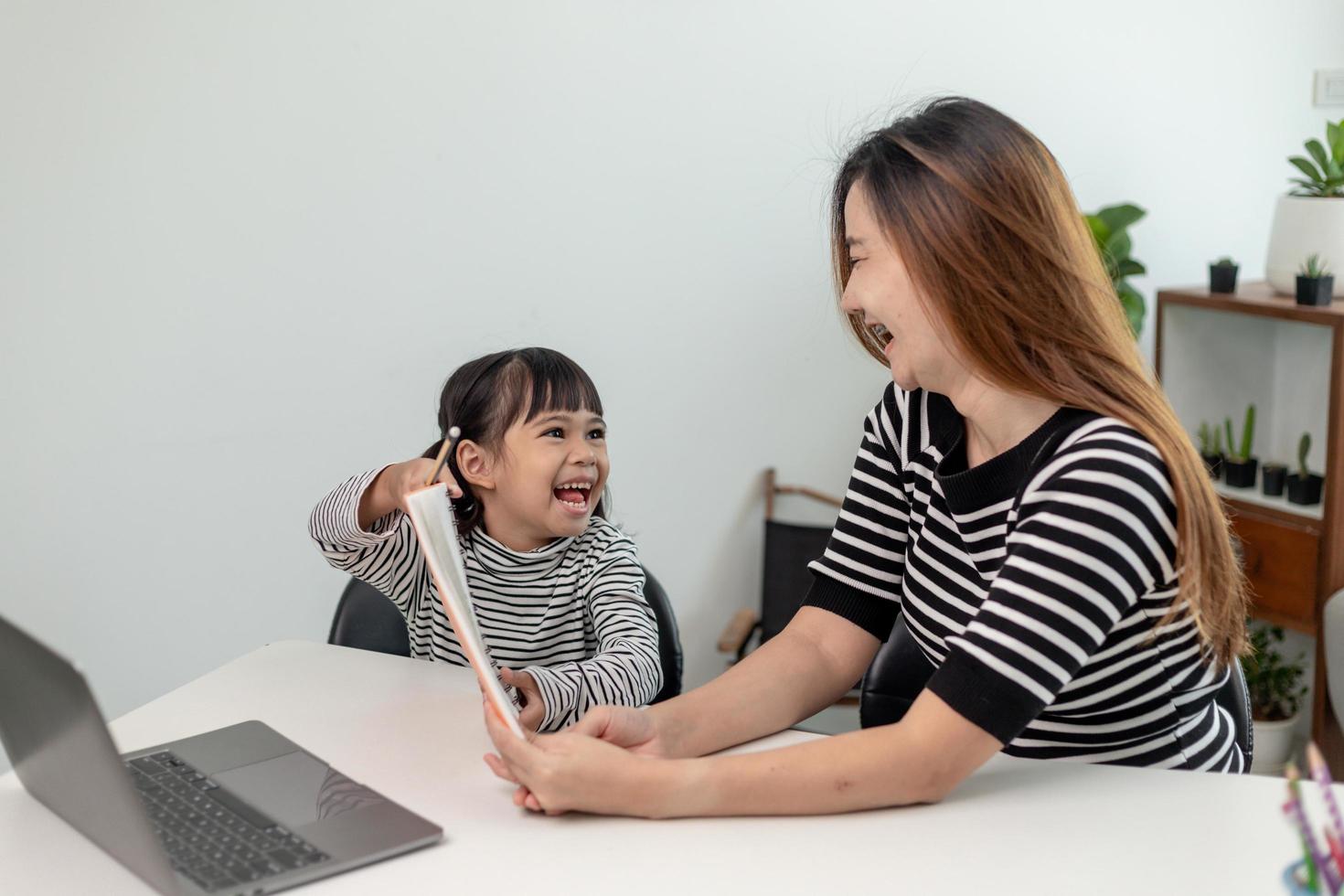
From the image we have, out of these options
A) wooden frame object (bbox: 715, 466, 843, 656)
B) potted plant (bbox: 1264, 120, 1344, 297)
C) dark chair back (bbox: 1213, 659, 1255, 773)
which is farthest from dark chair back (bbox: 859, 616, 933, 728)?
potted plant (bbox: 1264, 120, 1344, 297)

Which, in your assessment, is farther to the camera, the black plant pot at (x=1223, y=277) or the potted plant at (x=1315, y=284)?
the black plant pot at (x=1223, y=277)

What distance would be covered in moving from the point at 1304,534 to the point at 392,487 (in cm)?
198

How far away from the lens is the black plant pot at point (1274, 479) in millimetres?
2773

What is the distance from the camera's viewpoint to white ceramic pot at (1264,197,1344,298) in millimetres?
2680

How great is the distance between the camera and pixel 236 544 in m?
2.52

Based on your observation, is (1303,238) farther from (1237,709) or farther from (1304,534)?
(1237,709)

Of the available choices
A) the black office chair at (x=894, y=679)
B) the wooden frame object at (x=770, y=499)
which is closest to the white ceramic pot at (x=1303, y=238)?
the wooden frame object at (x=770, y=499)

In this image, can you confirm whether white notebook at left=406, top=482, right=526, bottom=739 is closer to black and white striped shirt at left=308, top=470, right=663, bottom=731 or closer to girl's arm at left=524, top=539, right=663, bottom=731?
girl's arm at left=524, top=539, right=663, bottom=731

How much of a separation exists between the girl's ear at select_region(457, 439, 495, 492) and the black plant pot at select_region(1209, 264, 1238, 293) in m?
1.90

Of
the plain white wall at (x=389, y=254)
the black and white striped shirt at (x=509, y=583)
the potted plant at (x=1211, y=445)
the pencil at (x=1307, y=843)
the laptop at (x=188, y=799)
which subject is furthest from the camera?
the potted plant at (x=1211, y=445)

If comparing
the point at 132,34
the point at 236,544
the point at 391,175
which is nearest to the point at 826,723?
the point at 236,544

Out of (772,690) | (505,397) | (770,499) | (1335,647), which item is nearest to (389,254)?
(505,397)

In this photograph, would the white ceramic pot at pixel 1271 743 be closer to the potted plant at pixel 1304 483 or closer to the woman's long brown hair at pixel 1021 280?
the potted plant at pixel 1304 483

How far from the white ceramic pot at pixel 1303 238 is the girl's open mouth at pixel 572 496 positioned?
5.81ft
